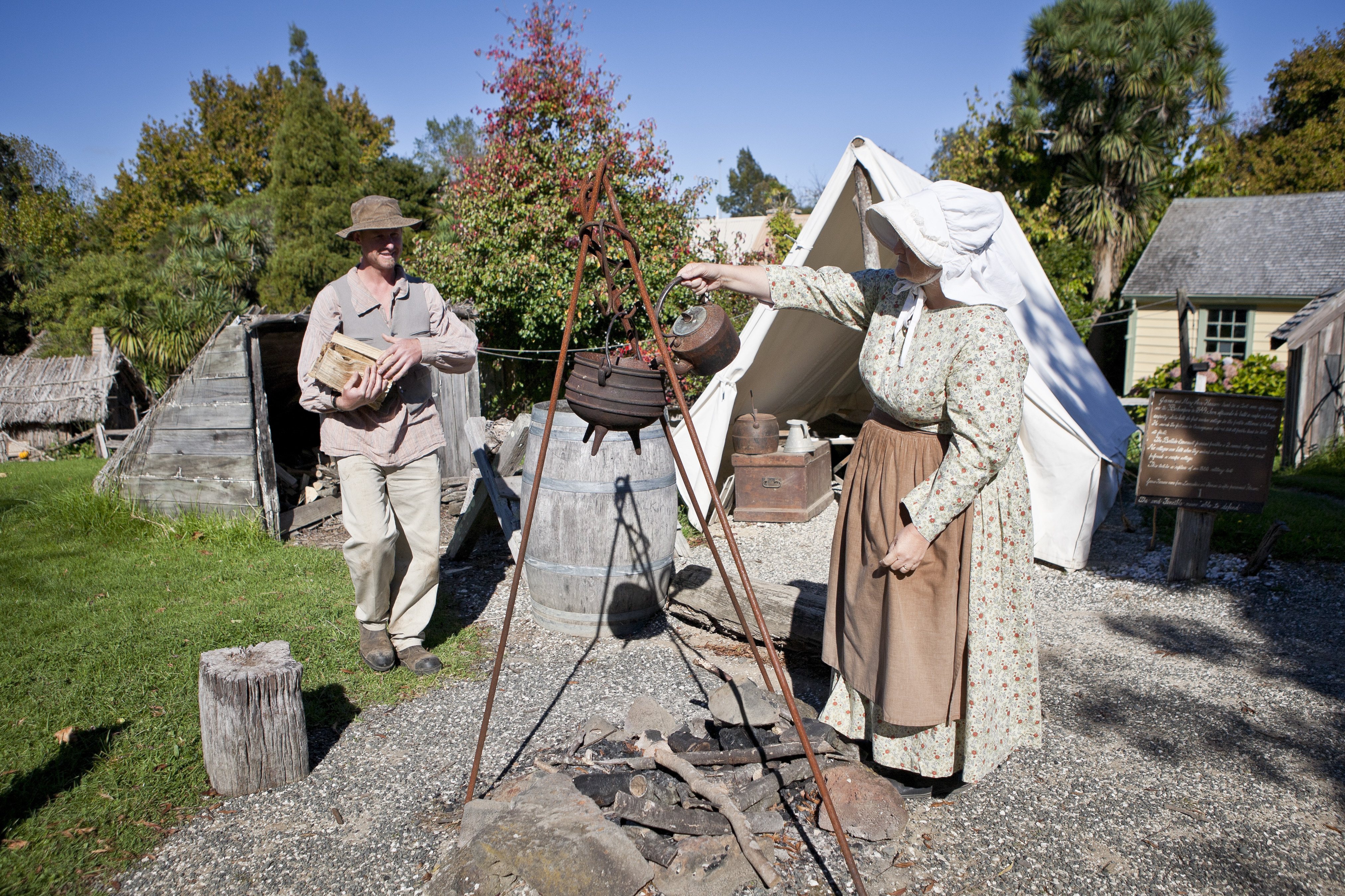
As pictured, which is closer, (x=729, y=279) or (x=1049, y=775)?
(x=729, y=279)

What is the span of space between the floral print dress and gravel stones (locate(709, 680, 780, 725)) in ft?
1.04

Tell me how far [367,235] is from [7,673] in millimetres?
2310

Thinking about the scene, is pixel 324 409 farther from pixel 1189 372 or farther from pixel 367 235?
pixel 1189 372

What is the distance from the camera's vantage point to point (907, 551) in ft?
7.09

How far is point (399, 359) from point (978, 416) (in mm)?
2059

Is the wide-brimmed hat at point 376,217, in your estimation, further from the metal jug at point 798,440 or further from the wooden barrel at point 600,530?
the metal jug at point 798,440

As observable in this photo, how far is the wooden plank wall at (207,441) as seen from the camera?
17.9ft

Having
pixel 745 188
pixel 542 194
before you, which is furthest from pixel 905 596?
pixel 745 188

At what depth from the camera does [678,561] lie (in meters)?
5.12

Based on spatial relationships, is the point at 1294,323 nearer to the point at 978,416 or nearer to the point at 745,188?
the point at 978,416

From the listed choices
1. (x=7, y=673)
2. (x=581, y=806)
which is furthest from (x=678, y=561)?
(x=7, y=673)

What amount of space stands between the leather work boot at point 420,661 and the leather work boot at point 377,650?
41 mm

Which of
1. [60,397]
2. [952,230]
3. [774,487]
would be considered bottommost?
[774,487]

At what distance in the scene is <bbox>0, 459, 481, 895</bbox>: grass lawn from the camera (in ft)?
7.73
